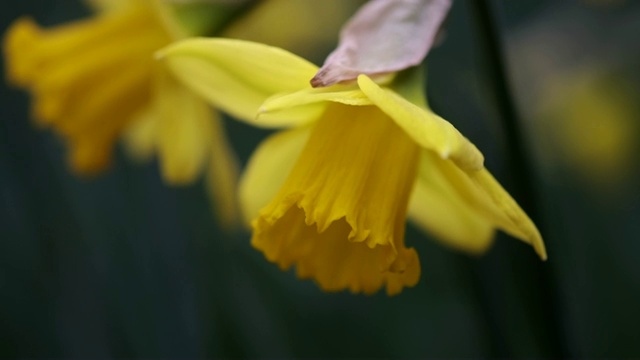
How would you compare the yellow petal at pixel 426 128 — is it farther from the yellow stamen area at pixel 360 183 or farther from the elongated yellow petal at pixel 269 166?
the elongated yellow petal at pixel 269 166

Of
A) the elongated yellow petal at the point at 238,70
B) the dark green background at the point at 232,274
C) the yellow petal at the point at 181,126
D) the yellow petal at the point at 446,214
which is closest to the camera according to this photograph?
the elongated yellow petal at the point at 238,70

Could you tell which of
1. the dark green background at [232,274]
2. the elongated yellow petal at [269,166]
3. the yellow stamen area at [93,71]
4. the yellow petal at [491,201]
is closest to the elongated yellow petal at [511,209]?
the yellow petal at [491,201]

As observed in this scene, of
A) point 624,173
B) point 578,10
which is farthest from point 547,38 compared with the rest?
point 624,173

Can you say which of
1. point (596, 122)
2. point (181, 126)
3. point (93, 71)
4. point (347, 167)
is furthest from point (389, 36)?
point (596, 122)

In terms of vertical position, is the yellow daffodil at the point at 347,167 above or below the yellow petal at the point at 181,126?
above

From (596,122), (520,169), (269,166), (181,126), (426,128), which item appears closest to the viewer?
(426,128)

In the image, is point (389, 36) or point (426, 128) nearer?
point (426, 128)

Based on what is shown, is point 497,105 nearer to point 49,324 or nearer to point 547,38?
point 547,38

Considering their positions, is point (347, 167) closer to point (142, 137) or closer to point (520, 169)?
point (520, 169)

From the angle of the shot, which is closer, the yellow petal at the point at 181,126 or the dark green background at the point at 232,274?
the yellow petal at the point at 181,126
